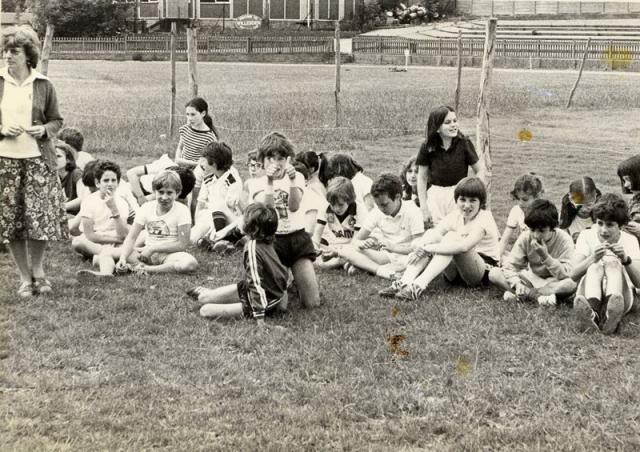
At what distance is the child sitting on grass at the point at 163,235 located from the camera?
7543 millimetres

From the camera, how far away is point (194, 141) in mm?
9766

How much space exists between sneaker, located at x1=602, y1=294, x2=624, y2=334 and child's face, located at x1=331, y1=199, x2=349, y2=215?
2.91 m

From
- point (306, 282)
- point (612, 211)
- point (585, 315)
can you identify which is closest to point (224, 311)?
point (306, 282)

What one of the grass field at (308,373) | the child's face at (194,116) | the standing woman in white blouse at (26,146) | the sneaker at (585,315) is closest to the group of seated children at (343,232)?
the sneaker at (585,315)

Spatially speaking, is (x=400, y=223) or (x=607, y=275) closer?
(x=607, y=275)

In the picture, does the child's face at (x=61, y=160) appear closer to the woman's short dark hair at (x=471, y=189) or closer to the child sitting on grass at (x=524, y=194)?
the woman's short dark hair at (x=471, y=189)

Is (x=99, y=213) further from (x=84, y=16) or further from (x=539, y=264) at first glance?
(x=84, y=16)

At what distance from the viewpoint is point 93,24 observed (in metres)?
39.3

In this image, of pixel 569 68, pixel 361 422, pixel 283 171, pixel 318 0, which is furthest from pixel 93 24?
pixel 361 422

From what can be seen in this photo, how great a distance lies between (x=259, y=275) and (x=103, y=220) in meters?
2.59

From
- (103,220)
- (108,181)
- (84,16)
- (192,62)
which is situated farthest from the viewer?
(84,16)

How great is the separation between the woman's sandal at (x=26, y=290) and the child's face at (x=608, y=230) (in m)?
4.08

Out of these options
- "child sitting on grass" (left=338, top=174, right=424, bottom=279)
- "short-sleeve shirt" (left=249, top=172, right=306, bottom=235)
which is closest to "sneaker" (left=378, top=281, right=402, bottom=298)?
"child sitting on grass" (left=338, top=174, right=424, bottom=279)

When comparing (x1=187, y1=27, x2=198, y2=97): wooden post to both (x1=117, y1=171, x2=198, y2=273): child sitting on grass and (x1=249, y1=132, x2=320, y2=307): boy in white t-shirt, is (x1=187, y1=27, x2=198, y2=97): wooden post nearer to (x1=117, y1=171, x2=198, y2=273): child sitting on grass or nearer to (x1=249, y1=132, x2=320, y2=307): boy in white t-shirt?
(x1=117, y1=171, x2=198, y2=273): child sitting on grass
